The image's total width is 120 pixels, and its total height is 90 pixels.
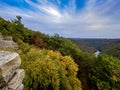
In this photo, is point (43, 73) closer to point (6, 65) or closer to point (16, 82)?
point (16, 82)

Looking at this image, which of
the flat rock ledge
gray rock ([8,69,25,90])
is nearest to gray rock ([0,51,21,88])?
the flat rock ledge

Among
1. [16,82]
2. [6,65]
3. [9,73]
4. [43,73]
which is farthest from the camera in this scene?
[43,73]

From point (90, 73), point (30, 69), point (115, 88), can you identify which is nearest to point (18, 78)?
point (30, 69)

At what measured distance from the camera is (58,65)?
23.2 m

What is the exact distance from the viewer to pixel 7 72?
8.23 meters

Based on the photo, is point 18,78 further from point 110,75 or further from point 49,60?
point 110,75

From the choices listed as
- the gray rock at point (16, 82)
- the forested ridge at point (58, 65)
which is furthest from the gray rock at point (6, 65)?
the forested ridge at point (58, 65)

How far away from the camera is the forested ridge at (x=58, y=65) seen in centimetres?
2062

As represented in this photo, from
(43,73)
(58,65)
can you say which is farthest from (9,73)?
(58,65)

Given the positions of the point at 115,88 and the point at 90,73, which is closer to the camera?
the point at 115,88

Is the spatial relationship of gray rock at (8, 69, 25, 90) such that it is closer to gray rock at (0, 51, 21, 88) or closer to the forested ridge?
gray rock at (0, 51, 21, 88)

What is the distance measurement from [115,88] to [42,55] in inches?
452

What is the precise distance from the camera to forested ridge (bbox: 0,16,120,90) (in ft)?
67.7

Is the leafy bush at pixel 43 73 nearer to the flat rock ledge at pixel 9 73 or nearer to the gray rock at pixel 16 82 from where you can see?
the gray rock at pixel 16 82
